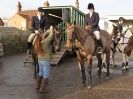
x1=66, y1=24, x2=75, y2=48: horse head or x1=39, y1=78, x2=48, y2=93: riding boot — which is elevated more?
x1=66, y1=24, x2=75, y2=48: horse head

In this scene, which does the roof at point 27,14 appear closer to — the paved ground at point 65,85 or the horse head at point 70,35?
the paved ground at point 65,85

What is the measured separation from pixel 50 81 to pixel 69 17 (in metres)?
8.51

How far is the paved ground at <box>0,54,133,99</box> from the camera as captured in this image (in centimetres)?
1145

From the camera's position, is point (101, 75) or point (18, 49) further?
point (18, 49)

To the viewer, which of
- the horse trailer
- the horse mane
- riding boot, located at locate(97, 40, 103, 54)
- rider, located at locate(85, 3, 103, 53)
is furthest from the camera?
the horse trailer

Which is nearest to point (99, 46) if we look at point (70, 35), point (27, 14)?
point (70, 35)

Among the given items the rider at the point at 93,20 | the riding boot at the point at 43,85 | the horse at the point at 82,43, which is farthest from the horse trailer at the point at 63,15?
the riding boot at the point at 43,85

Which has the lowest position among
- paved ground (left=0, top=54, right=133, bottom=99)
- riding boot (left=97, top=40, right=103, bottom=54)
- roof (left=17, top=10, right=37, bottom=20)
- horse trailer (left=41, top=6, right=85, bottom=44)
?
roof (left=17, top=10, right=37, bottom=20)

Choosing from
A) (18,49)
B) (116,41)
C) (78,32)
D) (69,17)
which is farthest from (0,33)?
(78,32)

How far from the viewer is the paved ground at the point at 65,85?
451 inches

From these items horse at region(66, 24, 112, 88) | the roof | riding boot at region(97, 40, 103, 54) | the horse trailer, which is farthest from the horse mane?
the roof

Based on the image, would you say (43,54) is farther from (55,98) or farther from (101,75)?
(101,75)

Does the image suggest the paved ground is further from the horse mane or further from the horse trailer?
the horse trailer

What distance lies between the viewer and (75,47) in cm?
1278
